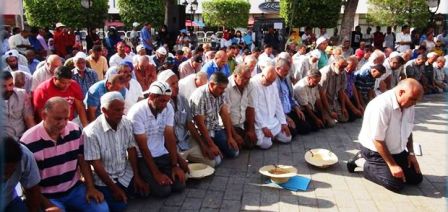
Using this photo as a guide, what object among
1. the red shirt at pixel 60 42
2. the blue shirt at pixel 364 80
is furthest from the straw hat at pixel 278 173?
the red shirt at pixel 60 42

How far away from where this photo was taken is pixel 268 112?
616 cm

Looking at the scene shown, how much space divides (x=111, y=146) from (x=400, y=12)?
1039 inches

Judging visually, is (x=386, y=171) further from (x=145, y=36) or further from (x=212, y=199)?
(x=145, y=36)

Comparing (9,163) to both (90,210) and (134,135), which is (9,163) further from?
(134,135)

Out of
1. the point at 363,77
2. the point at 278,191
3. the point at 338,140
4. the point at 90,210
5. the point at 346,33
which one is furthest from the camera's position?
the point at 346,33

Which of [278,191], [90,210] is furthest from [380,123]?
[90,210]

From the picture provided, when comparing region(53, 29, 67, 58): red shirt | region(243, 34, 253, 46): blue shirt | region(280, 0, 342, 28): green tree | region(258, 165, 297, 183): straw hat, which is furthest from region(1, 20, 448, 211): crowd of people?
region(280, 0, 342, 28): green tree

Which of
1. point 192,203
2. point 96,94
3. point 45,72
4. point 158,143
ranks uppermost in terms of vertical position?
point 45,72

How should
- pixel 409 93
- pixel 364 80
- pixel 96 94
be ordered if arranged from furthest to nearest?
pixel 364 80 < pixel 96 94 < pixel 409 93

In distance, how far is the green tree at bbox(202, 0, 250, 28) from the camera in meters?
34.2

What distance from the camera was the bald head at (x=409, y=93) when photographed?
410 cm

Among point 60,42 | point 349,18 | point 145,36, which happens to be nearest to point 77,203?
point 60,42

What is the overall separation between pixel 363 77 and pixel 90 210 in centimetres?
621

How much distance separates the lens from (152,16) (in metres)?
26.0
